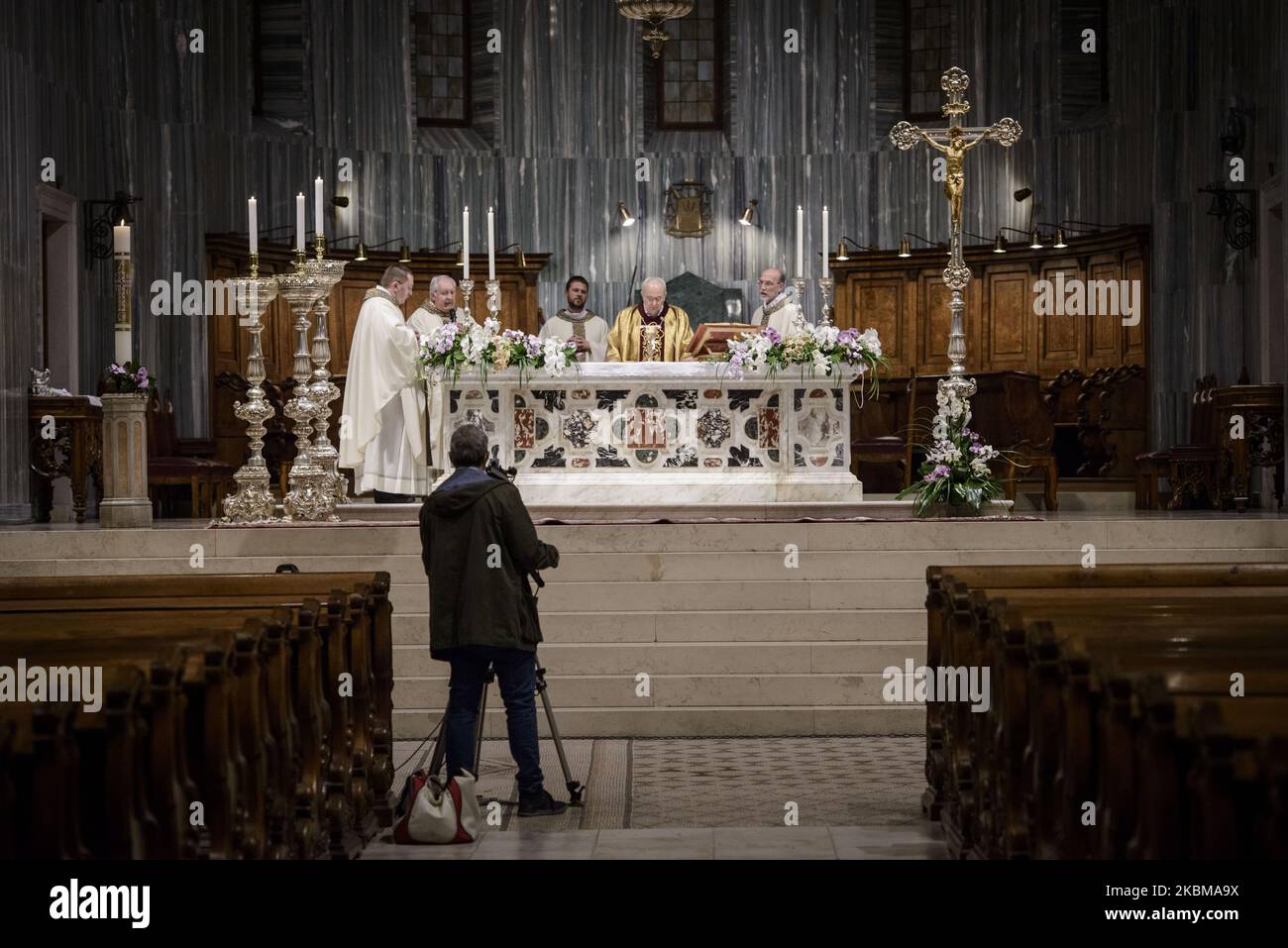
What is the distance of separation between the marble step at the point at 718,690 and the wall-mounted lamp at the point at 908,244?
9909 mm

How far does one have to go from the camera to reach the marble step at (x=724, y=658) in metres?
9.16

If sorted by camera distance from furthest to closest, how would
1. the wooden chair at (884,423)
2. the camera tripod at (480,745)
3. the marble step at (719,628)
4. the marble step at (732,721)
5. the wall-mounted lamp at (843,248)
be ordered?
the wall-mounted lamp at (843,248) → the wooden chair at (884,423) → the marble step at (719,628) → the marble step at (732,721) → the camera tripod at (480,745)

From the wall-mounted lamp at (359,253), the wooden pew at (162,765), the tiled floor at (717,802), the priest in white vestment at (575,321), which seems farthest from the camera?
the wall-mounted lamp at (359,253)

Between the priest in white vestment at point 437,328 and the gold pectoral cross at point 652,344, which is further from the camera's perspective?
the gold pectoral cross at point 652,344

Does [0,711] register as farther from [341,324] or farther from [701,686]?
[341,324]

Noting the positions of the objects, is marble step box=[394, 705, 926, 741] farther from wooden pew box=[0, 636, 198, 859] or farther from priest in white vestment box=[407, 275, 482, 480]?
wooden pew box=[0, 636, 198, 859]

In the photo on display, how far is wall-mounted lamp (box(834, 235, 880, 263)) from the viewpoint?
60.3ft

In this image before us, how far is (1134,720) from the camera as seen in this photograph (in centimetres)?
349

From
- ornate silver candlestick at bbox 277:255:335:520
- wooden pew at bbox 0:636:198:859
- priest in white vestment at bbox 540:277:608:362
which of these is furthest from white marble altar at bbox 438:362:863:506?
wooden pew at bbox 0:636:198:859

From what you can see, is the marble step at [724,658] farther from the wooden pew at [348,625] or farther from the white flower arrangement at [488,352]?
the white flower arrangement at [488,352]

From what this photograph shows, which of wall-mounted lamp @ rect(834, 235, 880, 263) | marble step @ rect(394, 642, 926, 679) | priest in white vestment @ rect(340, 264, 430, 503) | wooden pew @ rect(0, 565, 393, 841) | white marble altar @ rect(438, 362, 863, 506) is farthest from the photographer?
wall-mounted lamp @ rect(834, 235, 880, 263)

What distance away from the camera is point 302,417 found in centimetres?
1153

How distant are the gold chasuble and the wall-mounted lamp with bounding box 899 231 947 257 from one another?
15.9 ft

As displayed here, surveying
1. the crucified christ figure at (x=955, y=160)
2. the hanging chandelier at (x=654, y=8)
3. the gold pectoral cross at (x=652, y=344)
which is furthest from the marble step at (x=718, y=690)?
the hanging chandelier at (x=654, y=8)
